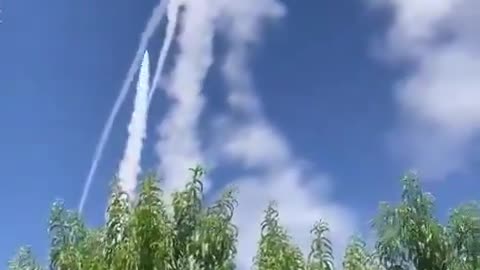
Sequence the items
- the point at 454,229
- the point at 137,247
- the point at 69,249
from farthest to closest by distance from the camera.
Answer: the point at 454,229, the point at 69,249, the point at 137,247

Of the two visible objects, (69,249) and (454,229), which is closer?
(69,249)

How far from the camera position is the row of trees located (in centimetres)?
1261

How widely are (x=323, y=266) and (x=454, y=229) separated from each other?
310 centimetres

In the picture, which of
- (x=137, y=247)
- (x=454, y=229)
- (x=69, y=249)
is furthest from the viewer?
(x=454, y=229)

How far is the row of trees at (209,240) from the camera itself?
12.6m

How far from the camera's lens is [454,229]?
1477 cm

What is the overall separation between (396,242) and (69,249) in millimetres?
5755

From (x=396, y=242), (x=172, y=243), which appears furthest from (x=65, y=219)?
(x=396, y=242)

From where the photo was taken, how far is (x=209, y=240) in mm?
12914

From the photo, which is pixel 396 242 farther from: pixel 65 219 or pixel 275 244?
pixel 65 219

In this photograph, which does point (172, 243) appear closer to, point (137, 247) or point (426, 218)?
point (137, 247)

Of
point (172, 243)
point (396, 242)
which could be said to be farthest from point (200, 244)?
point (396, 242)

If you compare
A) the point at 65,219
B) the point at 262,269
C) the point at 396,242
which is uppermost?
the point at 65,219

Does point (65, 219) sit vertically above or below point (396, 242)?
above
